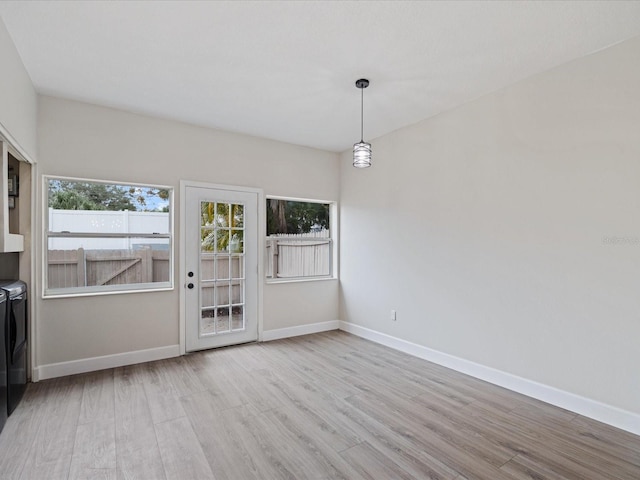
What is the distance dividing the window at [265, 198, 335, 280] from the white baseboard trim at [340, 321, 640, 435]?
5.23 ft

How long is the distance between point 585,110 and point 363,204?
9.04ft

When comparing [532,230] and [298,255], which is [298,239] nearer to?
Result: [298,255]

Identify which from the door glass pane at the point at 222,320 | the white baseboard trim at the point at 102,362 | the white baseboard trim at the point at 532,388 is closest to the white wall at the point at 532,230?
the white baseboard trim at the point at 532,388

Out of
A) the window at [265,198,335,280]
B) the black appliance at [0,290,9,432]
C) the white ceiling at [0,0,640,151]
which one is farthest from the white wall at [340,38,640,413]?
the black appliance at [0,290,9,432]

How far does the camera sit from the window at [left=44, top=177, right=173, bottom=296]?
139 inches

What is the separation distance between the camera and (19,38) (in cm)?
251

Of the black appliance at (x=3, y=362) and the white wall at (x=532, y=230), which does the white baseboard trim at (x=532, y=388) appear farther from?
the black appliance at (x=3, y=362)

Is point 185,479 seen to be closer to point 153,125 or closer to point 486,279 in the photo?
point 486,279

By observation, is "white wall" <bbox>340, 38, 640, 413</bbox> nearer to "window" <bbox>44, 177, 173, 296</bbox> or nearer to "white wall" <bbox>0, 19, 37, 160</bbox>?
"window" <bbox>44, 177, 173, 296</bbox>

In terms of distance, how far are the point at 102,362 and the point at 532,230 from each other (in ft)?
14.8

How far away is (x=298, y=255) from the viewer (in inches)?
207

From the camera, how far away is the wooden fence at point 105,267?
3.54 m

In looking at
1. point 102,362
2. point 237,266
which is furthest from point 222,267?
point 102,362

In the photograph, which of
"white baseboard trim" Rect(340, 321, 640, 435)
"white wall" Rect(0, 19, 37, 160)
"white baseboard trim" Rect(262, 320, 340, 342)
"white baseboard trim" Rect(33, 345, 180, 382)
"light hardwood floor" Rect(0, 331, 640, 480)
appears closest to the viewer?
"light hardwood floor" Rect(0, 331, 640, 480)
